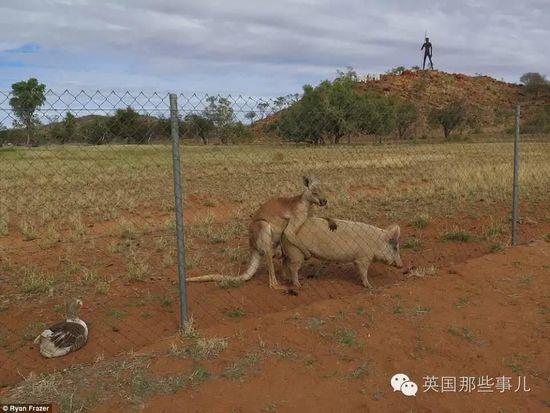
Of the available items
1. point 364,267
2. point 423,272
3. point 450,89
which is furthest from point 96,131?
point 450,89

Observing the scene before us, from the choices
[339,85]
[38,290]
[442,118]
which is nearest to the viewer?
[38,290]

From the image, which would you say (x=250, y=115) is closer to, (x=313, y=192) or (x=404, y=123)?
(x=313, y=192)

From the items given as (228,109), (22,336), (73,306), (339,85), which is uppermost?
(339,85)

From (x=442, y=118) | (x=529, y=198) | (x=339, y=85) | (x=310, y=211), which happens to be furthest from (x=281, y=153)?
(x=442, y=118)

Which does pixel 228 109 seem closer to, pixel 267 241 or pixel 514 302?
pixel 267 241

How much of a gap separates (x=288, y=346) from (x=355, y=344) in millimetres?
641

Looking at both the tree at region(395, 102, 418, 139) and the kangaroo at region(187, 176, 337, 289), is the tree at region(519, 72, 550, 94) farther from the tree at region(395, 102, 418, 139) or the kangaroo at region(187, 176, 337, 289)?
the kangaroo at region(187, 176, 337, 289)

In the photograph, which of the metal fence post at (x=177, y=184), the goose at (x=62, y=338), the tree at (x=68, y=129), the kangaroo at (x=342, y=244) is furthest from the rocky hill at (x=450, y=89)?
the goose at (x=62, y=338)

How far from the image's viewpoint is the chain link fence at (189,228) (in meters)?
6.07

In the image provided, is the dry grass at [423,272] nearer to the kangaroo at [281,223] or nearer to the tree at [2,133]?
the kangaroo at [281,223]

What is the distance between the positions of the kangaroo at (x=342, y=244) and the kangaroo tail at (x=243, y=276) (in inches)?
16.0

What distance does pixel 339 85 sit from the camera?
40.9 m

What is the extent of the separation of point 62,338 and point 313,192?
3438 millimetres

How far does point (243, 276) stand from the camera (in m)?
7.19
